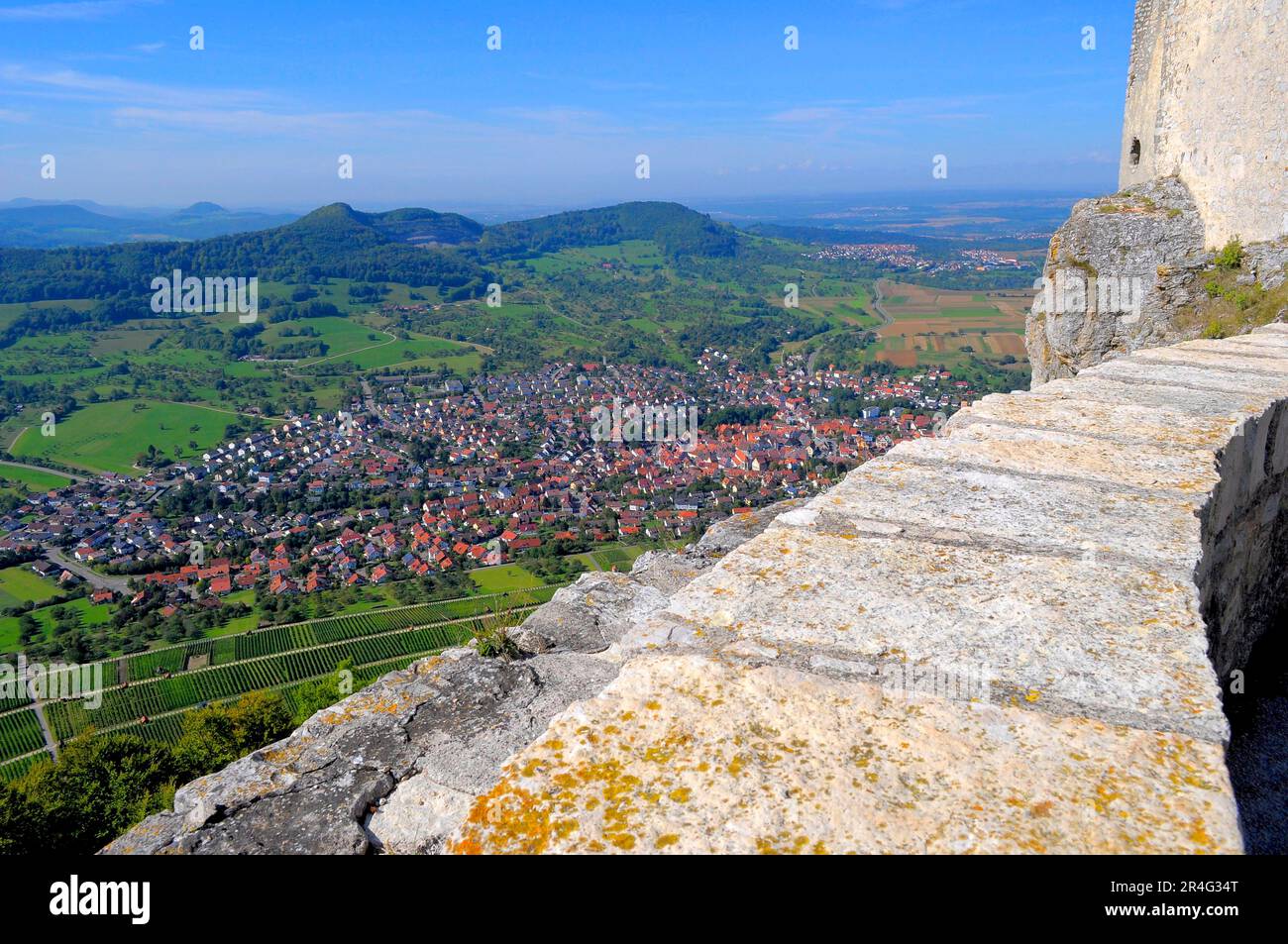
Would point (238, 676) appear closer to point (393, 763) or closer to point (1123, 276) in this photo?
point (1123, 276)

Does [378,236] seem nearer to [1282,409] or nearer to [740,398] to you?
[740,398]

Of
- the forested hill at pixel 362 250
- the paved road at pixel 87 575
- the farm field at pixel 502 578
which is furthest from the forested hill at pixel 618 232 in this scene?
the farm field at pixel 502 578

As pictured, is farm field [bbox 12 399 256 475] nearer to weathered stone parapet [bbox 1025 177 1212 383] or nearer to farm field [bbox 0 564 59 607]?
farm field [bbox 0 564 59 607]

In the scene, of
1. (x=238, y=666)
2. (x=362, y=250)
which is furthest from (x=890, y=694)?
(x=362, y=250)

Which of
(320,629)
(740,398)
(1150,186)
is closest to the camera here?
(1150,186)

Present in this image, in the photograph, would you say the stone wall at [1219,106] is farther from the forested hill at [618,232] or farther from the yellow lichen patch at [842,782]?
the forested hill at [618,232]
